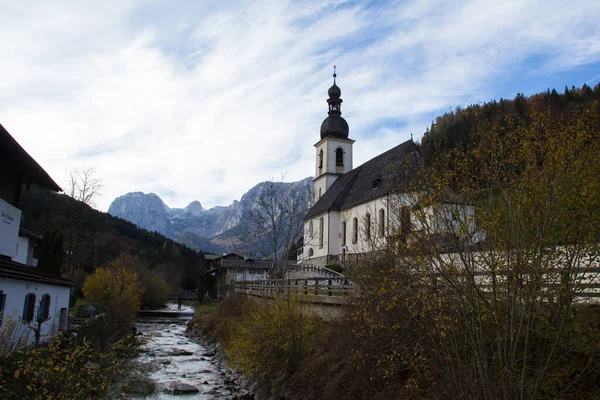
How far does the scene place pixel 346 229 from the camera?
44.7 metres

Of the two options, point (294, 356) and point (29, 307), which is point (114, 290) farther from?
point (294, 356)

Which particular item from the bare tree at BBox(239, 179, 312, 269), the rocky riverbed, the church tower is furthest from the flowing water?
the church tower

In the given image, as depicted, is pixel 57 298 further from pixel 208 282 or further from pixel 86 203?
pixel 208 282

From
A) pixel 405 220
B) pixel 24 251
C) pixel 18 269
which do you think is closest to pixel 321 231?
pixel 24 251

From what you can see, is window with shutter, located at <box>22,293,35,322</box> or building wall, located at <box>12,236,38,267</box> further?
building wall, located at <box>12,236,38,267</box>

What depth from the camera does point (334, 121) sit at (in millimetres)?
57531

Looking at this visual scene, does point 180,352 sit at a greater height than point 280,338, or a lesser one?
lesser

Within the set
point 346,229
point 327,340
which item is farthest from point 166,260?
point 327,340

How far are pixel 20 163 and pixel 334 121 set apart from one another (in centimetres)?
4459

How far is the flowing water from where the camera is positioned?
1736cm

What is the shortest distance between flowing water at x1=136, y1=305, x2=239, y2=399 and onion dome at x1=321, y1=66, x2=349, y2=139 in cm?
3251

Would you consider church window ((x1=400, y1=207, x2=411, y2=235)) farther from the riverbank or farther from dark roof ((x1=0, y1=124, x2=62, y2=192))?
dark roof ((x1=0, y1=124, x2=62, y2=192))

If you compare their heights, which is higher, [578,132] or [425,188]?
[578,132]

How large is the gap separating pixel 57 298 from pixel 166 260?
3934 inches
